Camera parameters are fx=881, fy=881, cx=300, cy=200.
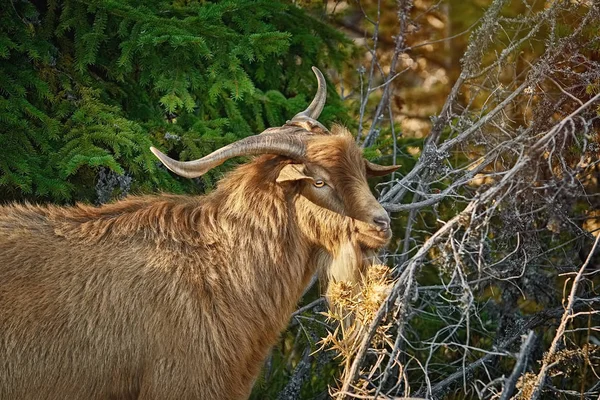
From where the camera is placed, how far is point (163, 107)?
7.77 metres

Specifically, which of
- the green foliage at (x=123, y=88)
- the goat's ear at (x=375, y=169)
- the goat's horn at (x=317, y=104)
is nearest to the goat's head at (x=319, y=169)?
the goat's ear at (x=375, y=169)

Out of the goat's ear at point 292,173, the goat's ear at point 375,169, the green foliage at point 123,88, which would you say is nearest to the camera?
the goat's ear at point 292,173

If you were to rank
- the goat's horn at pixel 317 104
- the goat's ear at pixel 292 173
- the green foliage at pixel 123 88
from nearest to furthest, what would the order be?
1. the goat's ear at pixel 292 173
2. the goat's horn at pixel 317 104
3. the green foliage at pixel 123 88

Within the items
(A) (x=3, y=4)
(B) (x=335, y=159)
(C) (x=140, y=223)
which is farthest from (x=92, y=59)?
(B) (x=335, y=159)

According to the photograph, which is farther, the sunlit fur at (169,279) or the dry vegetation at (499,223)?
the sunlit fur at (169,279)

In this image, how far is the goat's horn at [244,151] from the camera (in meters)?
5.43

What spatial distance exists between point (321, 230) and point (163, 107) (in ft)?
8.74

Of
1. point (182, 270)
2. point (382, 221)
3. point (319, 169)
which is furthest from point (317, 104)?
point (182, 270)

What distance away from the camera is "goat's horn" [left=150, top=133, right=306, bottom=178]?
543 centimetres

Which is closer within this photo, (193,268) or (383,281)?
(383,281)

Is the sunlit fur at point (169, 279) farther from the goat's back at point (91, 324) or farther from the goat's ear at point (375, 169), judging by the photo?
the goat's ear at point (375, 169)

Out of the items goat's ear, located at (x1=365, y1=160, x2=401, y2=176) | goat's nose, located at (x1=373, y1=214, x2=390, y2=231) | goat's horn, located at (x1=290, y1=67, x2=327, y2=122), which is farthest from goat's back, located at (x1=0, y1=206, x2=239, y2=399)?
goat's horn, located at (x1=290, y1=67, x2=327, y2=122)

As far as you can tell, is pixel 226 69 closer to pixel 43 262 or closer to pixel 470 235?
pixel 43 262

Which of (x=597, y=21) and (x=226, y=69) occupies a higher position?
(x=226, y=69)
